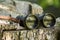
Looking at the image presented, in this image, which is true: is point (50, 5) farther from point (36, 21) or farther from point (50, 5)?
point (36, 21)

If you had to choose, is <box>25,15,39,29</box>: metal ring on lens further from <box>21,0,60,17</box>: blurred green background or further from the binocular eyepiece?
<box>21,0,60,17</box>: blurred green background

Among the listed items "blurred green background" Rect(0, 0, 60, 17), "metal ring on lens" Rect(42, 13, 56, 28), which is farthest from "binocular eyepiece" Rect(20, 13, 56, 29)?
"blurred green background" Rect(0, 0, 60, 17)

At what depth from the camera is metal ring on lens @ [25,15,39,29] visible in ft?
3.05

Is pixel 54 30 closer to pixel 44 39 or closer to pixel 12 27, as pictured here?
pixel 44 39

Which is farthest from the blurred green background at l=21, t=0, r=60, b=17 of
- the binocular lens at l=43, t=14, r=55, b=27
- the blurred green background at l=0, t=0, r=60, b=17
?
the binocular lens at l=43, t=14, r=55, b=27

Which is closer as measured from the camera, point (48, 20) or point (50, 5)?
point (48, 20)

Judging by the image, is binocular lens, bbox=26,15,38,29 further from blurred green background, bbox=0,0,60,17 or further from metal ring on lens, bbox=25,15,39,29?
blurred green background, bbox=0,0,60,17

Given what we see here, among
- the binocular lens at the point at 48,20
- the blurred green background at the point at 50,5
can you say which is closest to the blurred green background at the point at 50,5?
the blurred green background at the point at 50,5

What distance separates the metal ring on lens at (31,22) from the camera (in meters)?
0.93

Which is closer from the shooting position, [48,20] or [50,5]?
[48,20]

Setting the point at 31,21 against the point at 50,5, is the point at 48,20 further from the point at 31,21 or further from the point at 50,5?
the point at 50,5

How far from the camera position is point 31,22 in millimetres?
953

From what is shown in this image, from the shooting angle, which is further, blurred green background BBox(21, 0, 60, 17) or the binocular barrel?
blurred green background BBox(21, 0, 60, 17)

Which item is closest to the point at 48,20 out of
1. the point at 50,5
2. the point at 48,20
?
the point at 48,20
